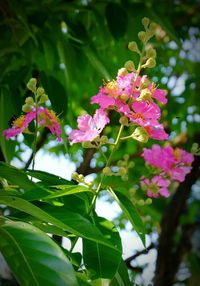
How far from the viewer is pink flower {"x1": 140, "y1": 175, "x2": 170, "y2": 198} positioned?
0.97 meters

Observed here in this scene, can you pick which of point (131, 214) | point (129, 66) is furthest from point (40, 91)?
point (131, 214)

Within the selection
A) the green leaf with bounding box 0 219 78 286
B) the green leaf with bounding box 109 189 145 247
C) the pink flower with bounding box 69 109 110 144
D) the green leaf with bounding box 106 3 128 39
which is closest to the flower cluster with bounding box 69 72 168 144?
the pink flower with bounding box 69 109 110 144

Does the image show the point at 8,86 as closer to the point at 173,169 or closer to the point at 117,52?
the point at 173,169

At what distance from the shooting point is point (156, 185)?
0.98 metres

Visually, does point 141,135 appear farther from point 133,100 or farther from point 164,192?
point 164,192

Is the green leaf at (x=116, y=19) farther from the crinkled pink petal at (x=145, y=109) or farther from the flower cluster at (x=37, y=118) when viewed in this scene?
the crinkled pink petal at (x=145, y=109)

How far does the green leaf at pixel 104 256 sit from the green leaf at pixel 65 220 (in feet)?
0.17

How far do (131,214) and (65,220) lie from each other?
13cm

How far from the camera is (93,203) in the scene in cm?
68

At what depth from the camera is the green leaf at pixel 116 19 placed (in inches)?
57.1

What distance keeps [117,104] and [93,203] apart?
6.1 inches

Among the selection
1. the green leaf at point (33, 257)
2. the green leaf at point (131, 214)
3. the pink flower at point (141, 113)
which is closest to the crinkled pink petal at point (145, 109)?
the pink flower at point (141, 113)

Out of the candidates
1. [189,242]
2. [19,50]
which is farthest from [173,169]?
[189,242]

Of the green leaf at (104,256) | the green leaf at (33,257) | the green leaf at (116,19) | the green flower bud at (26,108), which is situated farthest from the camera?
the green leaf at (116,19)
